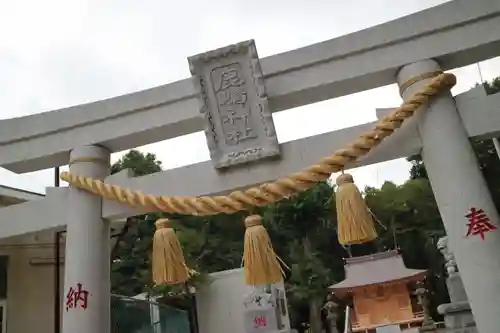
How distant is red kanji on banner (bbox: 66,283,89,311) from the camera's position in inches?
103

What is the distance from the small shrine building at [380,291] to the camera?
14562 mm

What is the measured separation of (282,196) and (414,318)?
13.8m

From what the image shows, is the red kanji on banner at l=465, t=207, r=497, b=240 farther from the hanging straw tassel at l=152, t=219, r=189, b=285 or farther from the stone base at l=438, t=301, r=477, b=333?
the stone base at l=438, t=301, r=477, b=333

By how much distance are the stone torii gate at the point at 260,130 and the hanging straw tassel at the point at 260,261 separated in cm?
30

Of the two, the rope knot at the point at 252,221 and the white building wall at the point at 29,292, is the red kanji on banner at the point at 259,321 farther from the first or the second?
the rope knot at the point at 252,221

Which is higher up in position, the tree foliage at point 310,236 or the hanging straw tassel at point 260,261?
the tree foliage at point 310,236

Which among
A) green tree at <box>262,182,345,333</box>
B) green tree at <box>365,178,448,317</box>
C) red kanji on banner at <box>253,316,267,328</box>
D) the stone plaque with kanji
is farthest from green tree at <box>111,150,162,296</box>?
green tree at <box>365,178,448,317</box>

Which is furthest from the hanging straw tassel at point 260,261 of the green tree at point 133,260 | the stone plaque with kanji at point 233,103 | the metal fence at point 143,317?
the green tree at point 133,260

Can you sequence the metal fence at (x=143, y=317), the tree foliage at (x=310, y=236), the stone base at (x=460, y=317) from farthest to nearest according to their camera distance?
the tree foliage at (x=310, y=236)
the stone base at (x=460, y=317)
the metal fence at (x=143, y=317)

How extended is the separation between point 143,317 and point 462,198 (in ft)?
13.5

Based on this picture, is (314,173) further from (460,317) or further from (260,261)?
(460,317)

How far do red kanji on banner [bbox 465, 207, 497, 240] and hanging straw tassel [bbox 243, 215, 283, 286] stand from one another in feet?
3.21

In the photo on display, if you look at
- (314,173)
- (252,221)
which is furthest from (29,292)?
(314,173)

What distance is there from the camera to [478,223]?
88.7 inches
